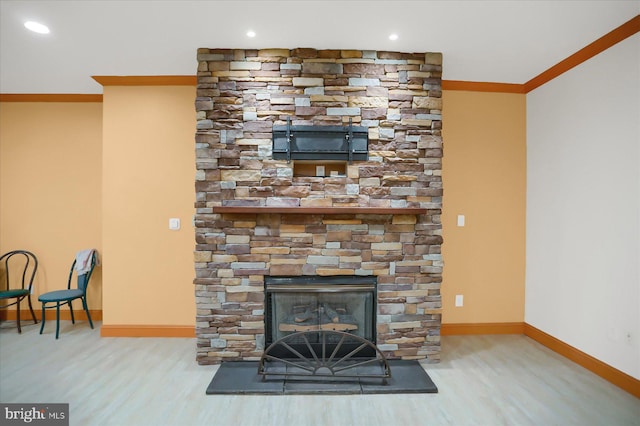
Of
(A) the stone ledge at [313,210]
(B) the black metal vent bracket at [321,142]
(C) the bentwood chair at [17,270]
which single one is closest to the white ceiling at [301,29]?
(B) the black metal vent bracket at [321,142]

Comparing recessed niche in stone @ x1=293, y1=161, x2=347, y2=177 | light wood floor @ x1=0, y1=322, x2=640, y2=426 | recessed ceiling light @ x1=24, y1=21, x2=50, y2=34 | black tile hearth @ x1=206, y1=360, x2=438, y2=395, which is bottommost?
light wood floor @ x1=0, y1=322, x2=640, y2=426

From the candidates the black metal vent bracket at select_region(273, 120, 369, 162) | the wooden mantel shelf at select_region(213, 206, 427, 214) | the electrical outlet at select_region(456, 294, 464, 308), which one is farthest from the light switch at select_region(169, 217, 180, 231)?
the electrical outlet at select_region(456, 294, 464, 308)

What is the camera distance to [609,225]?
2.41 metres

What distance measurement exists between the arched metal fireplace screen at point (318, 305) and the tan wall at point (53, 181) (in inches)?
96.3

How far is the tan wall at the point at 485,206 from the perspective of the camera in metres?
3.26

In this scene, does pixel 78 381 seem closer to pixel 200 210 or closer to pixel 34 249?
pixel 200 210

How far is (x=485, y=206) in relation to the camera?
3.28 metres

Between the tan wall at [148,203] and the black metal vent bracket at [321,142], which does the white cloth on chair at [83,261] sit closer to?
the tan wall at [148,203]

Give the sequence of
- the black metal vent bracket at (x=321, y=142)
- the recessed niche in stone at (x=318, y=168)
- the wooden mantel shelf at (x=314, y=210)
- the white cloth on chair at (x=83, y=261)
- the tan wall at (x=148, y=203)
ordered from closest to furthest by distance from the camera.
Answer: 1. the wooden mantel shelf at (x=314, y=210)
2. the black metal vent bracket at (x=321, y=142)
3. the recessed niche in stone at (x=318, y=168)
4. the tan wall at (x=148, y=203)
5. the white cloth on chair at (x=83, y=261)

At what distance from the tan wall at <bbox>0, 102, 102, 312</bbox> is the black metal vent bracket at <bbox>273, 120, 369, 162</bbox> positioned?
2529 millimetres

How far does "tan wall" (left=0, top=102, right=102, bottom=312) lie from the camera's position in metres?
3.64

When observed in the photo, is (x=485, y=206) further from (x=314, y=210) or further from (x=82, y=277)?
(x=82, y=277)

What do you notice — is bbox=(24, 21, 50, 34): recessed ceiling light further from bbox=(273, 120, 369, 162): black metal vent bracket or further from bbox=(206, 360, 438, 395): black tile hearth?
bbox=(206, 360, 438, 395): black tile hearth

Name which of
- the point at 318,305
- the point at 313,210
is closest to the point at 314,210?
the point at 313,210
